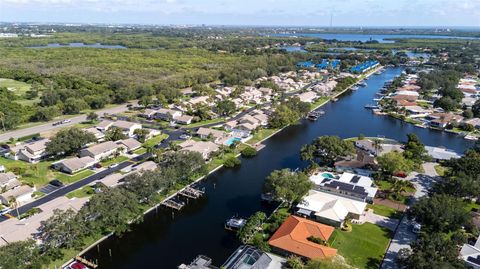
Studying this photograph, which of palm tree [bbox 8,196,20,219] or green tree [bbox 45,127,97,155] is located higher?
green tree [bbox 45,127,97,155]

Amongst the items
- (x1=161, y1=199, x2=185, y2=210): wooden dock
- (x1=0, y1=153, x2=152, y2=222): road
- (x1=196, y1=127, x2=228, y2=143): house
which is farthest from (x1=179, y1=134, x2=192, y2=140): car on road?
(x1=161, y1=199, x2=185, y2=210): wooden dock

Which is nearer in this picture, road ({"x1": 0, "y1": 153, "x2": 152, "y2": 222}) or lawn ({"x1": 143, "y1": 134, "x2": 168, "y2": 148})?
road ({"x1": 0, "y1": 153, "x2": 152, "y2": 222})

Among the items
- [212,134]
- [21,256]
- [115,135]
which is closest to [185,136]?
[212,134]

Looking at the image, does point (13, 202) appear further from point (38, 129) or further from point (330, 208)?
point (330, 208)

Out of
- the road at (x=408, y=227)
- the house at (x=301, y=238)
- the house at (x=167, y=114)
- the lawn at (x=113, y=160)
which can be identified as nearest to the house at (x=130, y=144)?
the lawn at (x=113, y=160)

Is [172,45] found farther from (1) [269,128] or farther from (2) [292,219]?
(2) [292,219]

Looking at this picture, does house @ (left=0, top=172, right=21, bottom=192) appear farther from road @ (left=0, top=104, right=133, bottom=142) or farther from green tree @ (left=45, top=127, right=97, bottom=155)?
road @ (left=0, top=104, right=133, bottom=142)

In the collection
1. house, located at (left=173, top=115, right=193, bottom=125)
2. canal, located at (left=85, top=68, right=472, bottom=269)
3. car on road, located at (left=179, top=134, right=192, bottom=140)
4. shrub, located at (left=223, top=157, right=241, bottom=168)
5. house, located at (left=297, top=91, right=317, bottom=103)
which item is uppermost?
house, located at (left=297, top=91, right=317, bottom=103)
